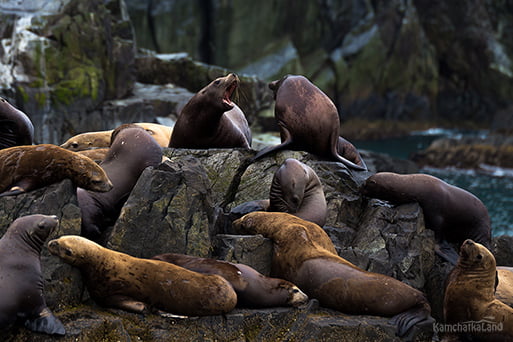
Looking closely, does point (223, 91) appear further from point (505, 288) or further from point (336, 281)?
point (505, 288)

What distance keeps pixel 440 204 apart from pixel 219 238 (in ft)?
7.84

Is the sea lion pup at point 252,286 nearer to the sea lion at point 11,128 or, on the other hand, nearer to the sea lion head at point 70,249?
the sea lion head at point 70,249

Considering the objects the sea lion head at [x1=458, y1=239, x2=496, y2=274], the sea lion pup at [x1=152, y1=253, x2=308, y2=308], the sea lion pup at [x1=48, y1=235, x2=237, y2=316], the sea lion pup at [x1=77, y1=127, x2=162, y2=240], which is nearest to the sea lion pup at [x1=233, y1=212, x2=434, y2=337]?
the sea lion pup at [x1=152, y1=253, x2=308, y2=308]

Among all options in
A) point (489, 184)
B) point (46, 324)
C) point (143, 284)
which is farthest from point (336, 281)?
point (489, 184)

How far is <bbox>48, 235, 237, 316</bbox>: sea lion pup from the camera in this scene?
4273 mm

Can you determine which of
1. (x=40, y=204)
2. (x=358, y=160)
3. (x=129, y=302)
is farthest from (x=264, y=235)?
(x=358, y=160)

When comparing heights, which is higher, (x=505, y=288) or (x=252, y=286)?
(x=252, y=286)

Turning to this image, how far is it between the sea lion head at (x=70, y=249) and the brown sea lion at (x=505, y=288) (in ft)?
11.0

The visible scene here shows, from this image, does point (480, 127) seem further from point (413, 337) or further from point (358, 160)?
point (413, 337)

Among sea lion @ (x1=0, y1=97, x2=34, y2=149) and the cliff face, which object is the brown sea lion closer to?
sea lion @ (x1=0, y1=97, x2=34, y2=149)

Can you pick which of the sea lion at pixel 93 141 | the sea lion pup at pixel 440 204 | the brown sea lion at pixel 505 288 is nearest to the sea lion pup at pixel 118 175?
the sea lion at pixel 93 141

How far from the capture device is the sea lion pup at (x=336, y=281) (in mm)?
4578

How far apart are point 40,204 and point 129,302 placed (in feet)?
3.38

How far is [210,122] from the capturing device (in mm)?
7211
